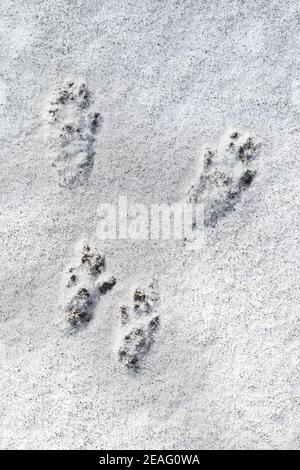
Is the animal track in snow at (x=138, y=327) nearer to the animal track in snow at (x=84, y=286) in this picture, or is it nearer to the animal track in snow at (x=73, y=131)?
the animal track in snow at (x=84, y=286)

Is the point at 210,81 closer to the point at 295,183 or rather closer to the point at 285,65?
the point at 285,65

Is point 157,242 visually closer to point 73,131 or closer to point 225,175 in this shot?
point 225,175

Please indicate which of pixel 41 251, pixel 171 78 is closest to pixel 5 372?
pixel 41 251

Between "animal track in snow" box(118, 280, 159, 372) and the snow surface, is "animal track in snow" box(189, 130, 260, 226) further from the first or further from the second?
"animal track in snow" box(118, 280, 159, 372)

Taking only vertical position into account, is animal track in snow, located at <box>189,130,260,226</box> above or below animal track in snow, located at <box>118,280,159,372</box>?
above

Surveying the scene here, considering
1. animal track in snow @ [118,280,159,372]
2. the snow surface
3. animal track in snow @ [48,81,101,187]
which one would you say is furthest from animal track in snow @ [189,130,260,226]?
animal track in snow @ [48,81,101,187]

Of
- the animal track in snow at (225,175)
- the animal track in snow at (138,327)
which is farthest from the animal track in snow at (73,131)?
the animal track in snow at (138,327)
